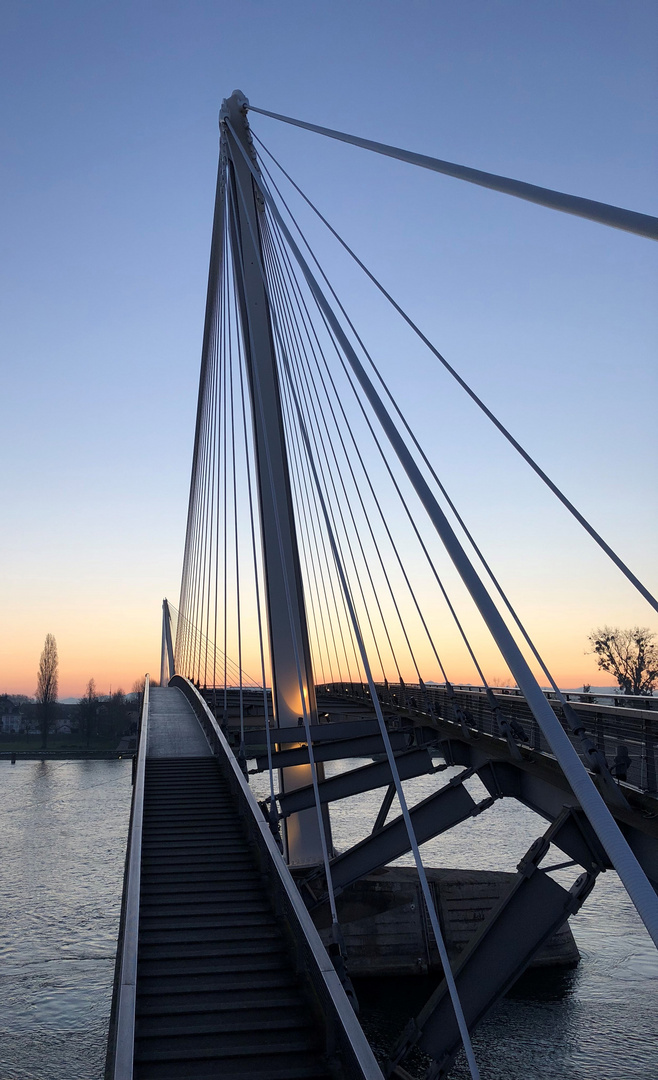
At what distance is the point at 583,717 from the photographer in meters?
9.18

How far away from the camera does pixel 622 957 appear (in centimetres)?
2227

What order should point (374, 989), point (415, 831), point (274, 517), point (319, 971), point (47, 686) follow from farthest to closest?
point (47, 686)
point (374, 989)
point (274, 517)
point (415, 831)
point (319, 971)

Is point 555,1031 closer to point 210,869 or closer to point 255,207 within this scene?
point 210,869

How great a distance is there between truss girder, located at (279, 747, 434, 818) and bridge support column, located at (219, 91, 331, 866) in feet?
6.73

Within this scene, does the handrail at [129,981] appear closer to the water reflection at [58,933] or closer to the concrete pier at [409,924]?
the water reflection at [58,933]

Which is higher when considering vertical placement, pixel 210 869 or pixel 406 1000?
pixel 210 869

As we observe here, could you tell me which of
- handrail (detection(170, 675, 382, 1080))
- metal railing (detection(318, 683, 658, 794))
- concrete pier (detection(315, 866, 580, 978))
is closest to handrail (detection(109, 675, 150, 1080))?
handrail (detection(170, 675, 382, 1080))

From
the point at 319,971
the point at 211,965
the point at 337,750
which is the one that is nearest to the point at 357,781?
the point at 337,750

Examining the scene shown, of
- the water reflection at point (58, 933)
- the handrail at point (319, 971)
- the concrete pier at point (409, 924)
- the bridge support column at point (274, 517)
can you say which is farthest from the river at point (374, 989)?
the handrail at point (319, 971)

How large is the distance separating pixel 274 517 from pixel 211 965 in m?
9.76

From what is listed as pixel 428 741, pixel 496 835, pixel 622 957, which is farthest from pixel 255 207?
pixel 496 835

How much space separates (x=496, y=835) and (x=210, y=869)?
3734 cm

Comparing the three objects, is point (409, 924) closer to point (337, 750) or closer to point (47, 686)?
point (337, 750)

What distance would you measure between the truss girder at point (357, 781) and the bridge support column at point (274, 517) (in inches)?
80.8
